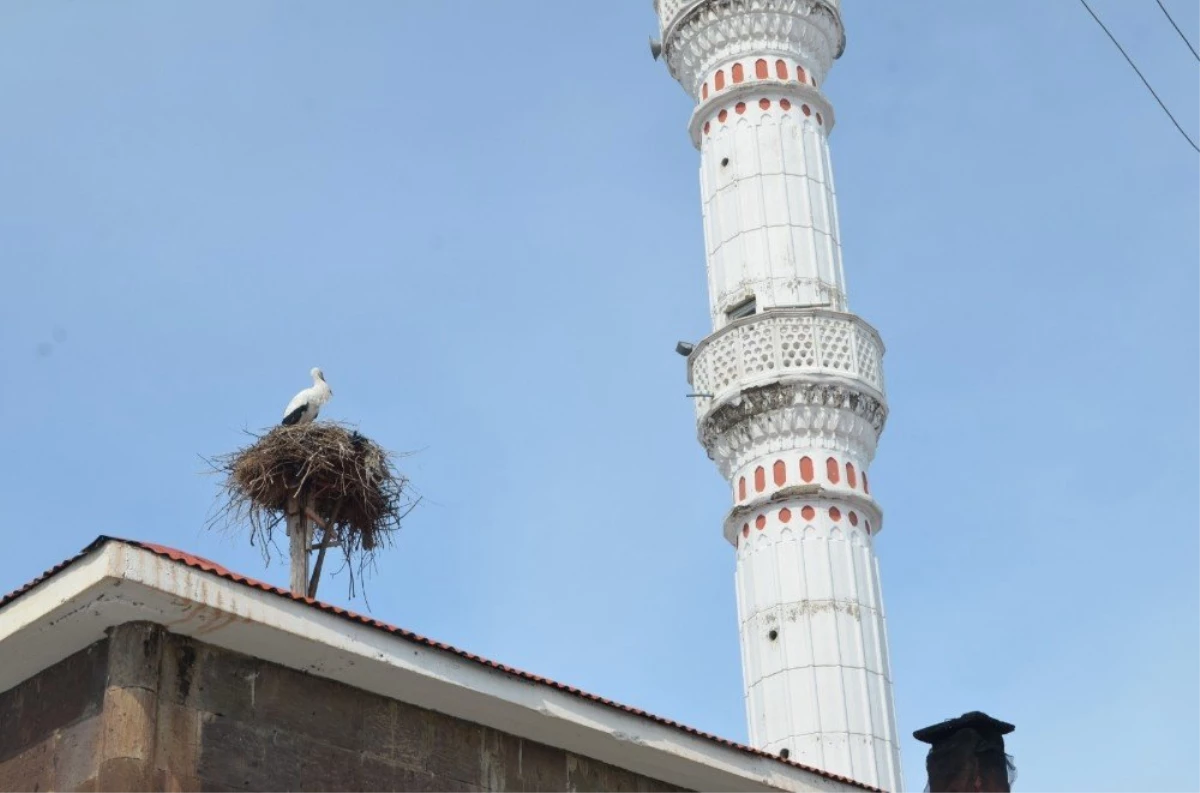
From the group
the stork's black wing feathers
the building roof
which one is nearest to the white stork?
the stork's black wing feathers

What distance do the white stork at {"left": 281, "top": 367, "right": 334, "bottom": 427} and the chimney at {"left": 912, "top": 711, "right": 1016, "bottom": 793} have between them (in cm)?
568

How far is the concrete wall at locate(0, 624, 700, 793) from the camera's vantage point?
845 centimetres

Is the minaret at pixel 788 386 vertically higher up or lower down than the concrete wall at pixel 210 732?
higher up

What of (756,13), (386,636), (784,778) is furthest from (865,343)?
(386,636)

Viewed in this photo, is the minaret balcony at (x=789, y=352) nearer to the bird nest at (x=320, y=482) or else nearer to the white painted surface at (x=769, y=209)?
the white painted surface at (x=769, y=209)

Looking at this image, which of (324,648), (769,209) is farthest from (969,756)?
(769,209)

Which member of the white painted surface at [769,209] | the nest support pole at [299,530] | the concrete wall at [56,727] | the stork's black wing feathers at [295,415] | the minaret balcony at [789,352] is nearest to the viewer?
the concrete wall at [56,727]

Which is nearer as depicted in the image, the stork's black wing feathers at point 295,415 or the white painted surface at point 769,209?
the stork's black wing feathers at point 295,415

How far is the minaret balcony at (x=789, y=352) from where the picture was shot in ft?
72.7

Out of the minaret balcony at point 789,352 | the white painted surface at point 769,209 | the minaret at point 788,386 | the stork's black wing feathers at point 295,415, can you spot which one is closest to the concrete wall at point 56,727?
the stork's black wing feathers at point 295,415

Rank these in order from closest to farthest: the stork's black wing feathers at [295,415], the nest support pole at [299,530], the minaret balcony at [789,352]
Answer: the nest support pole at [299,530] → the stork's black wing feathers at [295,415] → the minaret balcony at [789,352]

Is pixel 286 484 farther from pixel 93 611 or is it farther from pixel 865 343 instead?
pixel 865 343

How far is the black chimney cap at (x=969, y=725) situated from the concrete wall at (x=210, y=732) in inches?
99.4

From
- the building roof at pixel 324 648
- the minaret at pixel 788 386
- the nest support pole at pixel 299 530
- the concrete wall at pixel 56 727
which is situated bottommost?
the concrete wall at pixel 56 727
